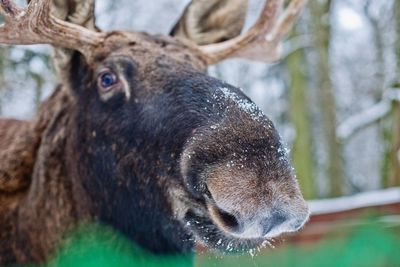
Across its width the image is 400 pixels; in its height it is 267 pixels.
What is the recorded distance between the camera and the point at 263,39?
4445mm

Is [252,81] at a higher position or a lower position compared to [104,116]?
lower

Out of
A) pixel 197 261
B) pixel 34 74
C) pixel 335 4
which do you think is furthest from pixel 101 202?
pixel 335 4

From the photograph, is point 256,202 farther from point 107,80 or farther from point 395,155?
point 395,155

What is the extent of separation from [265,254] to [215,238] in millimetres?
1150

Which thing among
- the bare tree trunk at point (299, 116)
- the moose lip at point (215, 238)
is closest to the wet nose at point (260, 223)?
the moose lip at point (215, 238)

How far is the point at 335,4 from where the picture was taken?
13.6 meters

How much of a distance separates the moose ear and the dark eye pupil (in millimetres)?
870

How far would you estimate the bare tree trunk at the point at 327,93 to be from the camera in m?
13.3

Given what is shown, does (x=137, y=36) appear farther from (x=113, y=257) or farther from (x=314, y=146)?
(x=314, y=146)

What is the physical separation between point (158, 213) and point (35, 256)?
755 mm

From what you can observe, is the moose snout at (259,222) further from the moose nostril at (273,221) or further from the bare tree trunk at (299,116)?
the bare tree trunk at (299,116)

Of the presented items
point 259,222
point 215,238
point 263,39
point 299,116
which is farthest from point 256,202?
point 299,116

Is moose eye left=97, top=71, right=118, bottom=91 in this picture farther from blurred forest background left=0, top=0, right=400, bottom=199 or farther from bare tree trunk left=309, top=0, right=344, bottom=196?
bare tree trunk left=309, top=0, right=344, bottom=196

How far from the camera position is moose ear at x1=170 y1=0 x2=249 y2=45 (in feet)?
14.1
